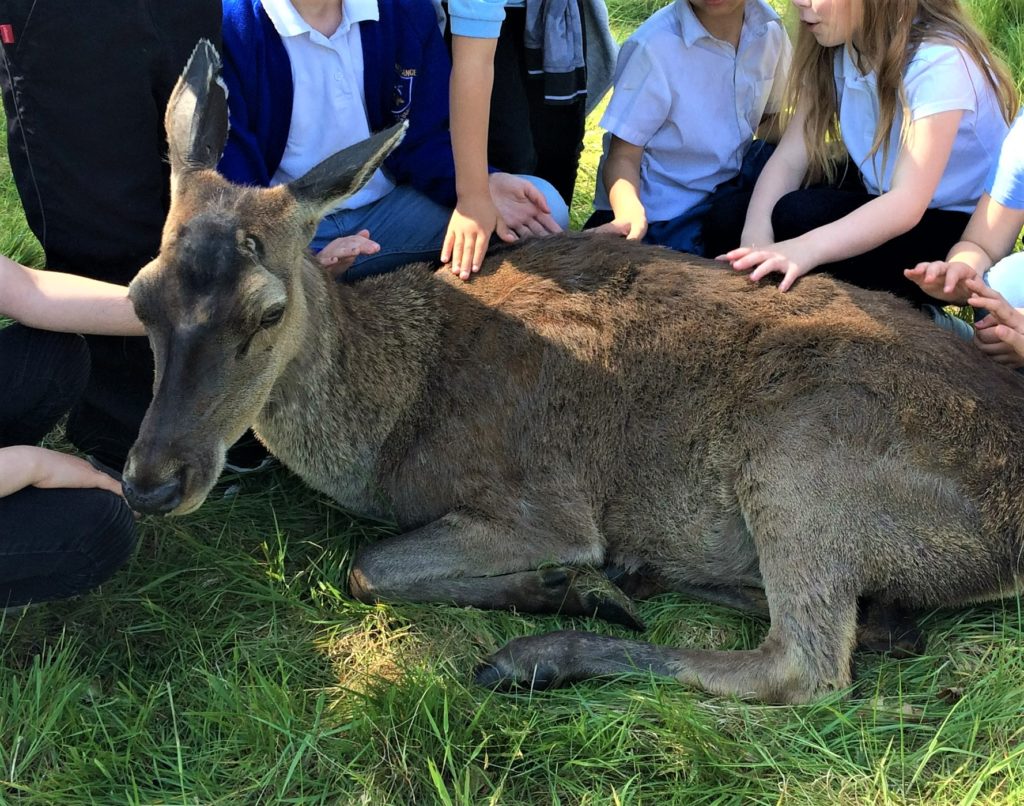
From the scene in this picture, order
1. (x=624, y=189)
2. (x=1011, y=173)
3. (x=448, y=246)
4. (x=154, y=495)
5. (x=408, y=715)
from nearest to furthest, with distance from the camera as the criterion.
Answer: (x=154, y=495) → (x=408, y=715) → (x=1011, y=173) → (x=448, y=246) → (x=624, y=189)

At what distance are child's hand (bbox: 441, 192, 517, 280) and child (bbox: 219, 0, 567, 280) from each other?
326 mm

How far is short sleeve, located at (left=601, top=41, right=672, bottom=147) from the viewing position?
5119 millimetres

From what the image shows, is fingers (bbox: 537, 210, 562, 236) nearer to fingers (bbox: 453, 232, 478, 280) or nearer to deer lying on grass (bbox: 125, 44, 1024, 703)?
Answer: deer lying on grass (bbox: 125, 44, 1024, 703)

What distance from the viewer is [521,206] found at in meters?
4.84

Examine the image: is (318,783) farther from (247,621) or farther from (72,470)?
(72,470)

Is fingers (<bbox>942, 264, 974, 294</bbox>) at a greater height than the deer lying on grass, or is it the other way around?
fingers (<bbox>942, 264, 974, 294</bbox>)

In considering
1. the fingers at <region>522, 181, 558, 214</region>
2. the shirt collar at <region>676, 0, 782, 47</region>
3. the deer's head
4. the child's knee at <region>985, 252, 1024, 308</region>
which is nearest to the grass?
the deer's head

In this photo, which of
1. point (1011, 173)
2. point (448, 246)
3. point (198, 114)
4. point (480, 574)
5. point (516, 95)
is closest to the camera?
point (198, 114)

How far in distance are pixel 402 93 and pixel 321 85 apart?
41 centimetres

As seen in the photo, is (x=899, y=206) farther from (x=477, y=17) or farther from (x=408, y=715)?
(x=408, y=715)

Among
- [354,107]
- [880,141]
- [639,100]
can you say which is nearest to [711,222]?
[639,100]

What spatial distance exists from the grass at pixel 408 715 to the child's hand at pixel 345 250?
51.0 inches

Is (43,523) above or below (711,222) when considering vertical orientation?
below

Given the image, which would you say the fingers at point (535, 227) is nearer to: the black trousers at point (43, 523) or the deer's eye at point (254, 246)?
the deer's eye at point (254, 246)
